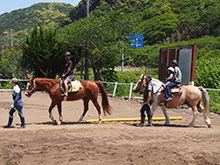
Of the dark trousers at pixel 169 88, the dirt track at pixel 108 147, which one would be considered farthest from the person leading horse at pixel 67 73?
the dark trousers at pixel 169 88

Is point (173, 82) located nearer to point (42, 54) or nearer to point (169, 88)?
point (169, 88)

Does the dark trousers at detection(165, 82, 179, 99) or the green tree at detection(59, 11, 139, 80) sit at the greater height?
the green tree at detection(59, 11, 139, 80)

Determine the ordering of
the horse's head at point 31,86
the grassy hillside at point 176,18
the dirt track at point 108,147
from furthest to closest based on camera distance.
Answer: the grassy hillside at point 176,18
the horse's head at point 31,86
the dirt track at point 108,147

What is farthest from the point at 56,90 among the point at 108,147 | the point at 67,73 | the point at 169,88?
the point at 169,88

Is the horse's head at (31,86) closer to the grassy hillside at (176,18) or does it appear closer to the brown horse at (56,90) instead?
the brown horse at (56,90)

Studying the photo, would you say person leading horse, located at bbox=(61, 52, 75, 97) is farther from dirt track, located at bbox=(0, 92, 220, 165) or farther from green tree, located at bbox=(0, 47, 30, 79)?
green tree, located at bbox=(0, 47, 30, 79)

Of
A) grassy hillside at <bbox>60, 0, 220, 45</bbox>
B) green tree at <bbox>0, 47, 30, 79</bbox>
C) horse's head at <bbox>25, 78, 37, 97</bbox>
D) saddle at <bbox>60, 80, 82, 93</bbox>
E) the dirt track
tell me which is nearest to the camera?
the dirt track

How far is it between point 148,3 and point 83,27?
122165 mm

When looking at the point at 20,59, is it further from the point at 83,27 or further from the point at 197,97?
the point at 197,97

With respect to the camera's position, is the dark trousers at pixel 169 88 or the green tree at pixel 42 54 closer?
the dark trousers at pixel 169 88

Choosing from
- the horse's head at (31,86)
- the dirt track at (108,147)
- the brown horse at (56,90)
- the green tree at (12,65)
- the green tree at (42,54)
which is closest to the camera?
the dirt track at (108,147)

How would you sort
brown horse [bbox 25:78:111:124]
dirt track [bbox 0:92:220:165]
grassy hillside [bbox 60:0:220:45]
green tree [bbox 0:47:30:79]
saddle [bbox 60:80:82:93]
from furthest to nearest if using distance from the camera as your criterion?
1. grassy hillside [bbox 60:0:220:45]
2. green tree [bbox 0:47:30:79]
3. saddle [bbox 60:80:82:93]
4. brown horse [bbox 25:78:111:124]
5. dirt track [bbox 0:92:220:165]

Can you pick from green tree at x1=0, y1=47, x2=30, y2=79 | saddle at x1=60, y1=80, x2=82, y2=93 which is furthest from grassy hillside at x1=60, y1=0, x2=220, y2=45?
saddle at x1=60, y1=80, x2=82, y2=93

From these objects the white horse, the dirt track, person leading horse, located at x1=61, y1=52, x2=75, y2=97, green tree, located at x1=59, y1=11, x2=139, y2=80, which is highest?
green tree, located at x1=59, y1=11, x2=139, y2=80
